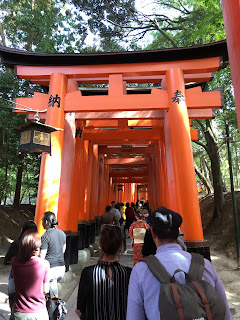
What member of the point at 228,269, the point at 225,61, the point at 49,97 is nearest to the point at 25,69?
the point at 49,97

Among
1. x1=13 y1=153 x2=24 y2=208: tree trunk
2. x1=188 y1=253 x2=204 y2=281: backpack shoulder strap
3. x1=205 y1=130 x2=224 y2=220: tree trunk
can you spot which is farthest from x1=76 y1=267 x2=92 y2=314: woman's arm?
x1=13 y1=153 x2=24 y2=208: tree trunk

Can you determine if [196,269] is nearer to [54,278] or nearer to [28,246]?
[28,246]

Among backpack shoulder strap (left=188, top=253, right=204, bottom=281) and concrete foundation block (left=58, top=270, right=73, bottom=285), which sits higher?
backpack shoulder strap (left=188, top=253, right=204, bottom=281)

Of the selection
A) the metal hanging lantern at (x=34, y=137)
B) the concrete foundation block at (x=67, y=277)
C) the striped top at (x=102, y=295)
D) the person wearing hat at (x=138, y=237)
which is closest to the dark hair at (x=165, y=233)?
the striped top at (x=102, y=295)

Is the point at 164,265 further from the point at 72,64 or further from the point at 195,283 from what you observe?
the point at 72,64

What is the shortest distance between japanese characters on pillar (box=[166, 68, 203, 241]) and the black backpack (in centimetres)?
379

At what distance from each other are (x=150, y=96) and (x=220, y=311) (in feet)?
16.8

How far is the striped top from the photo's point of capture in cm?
166

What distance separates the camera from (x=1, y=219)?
1131 centimetres

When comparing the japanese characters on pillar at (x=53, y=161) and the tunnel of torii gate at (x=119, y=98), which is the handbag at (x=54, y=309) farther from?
the tunnel of torii gate at (x=119, y=98)

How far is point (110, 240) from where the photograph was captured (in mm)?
1758

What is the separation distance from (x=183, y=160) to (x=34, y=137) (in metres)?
3.22

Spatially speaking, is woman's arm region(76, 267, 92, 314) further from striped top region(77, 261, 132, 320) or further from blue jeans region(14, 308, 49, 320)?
blue jeans region(14, 308, 49, 320)

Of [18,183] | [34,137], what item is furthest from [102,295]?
[18,183]
